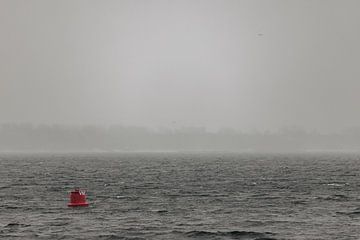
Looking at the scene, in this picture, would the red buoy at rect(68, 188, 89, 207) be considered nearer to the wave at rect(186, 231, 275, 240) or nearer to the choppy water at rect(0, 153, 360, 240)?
the choppy water at rect(0, 153, 360, 240)

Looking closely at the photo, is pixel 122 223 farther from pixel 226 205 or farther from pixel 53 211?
pixel 226 205

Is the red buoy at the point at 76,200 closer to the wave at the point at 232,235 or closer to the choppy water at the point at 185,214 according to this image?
the choppy water at the point at 185,214

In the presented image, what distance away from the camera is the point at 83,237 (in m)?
48.6

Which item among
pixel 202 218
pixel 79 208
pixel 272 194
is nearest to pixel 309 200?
pixel 272 194

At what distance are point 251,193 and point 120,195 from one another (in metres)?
19.3

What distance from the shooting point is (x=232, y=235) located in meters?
49.1

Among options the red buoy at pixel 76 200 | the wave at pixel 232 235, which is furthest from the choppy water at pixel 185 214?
the red buoy at pixel 76 200

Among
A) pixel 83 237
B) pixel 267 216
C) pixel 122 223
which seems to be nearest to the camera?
pixel 83 237

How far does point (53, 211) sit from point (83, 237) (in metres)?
17.6

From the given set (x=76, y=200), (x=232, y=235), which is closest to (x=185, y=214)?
(x=232, y=235)

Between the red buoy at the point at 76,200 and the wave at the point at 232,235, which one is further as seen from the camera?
the red buoy at the point at 76,200

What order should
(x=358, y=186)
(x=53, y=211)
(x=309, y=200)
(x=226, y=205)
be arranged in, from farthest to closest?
(x=358, y=186), (x=309, y=200), (x=226, y=205), (x=53, y=211)

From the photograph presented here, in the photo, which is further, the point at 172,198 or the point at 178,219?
the point at 172,198

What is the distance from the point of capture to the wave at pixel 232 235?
48219 mm
